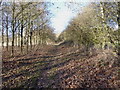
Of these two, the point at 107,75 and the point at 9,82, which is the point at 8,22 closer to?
the point at 9,82

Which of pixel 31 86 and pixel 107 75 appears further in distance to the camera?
pixel 107 75

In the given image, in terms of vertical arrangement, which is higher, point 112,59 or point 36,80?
point 112,59

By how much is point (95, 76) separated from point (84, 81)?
38.5 inches

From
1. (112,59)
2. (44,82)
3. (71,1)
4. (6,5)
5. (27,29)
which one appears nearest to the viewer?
(44,82)

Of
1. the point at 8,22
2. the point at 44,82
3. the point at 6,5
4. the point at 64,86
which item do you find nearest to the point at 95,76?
the point at 64,86

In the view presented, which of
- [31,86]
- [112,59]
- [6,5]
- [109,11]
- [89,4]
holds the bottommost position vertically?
[31,86]

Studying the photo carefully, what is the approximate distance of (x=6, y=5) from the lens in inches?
570

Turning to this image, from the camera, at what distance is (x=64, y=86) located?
6.90 meters

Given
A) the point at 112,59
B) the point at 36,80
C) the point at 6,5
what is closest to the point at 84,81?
the point at 36,80

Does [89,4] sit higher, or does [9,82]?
[89,4]

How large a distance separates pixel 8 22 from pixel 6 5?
5732 millimetres

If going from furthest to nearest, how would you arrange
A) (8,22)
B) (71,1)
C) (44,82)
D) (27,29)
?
1. (27,29)
2. (8,22)
3. (71,1)
4. (44,82)

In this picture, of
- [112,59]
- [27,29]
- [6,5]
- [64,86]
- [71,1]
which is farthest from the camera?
[27,29]

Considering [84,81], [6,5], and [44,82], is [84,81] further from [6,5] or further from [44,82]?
[6,5]
